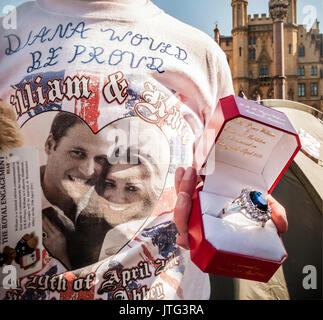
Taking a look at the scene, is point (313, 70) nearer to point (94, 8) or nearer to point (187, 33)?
point (187, 33)

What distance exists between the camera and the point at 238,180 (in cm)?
66

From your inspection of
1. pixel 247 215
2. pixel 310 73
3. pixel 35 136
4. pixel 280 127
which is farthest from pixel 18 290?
pixel 310 73

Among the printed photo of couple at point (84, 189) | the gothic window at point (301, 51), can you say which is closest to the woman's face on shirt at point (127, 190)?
the printed photo of couple at point (84, 189)

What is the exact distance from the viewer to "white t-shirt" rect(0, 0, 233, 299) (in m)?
0.67

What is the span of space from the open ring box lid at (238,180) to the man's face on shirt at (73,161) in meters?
0.21

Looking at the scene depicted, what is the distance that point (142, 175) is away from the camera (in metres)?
0.70

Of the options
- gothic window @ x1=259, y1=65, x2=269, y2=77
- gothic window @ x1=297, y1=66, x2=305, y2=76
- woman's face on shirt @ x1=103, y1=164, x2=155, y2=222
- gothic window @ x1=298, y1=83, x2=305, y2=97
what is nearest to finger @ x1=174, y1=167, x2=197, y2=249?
woman's face on shirt @ x1=103, y1=164, x2=155, y2=222

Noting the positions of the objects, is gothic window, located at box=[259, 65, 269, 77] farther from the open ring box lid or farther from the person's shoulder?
the open ring box lid

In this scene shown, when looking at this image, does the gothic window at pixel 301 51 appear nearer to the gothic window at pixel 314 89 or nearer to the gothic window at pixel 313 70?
the gothic window at pixel 313 70

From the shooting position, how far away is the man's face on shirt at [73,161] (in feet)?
2.19

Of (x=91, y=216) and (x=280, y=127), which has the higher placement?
(x=280, y=127)

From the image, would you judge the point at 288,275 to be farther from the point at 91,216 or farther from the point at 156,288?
the point at 91,216

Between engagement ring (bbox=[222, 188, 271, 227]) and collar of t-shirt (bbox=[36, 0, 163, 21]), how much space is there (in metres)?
0.46

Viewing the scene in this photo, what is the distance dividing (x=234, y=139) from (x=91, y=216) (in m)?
0.32
